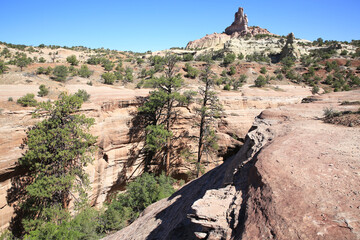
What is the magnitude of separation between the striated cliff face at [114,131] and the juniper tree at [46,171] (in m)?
0.50

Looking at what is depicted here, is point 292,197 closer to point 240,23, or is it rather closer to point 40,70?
point 40,70

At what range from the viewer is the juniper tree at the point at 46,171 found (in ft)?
28.0

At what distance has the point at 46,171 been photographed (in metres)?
8.91

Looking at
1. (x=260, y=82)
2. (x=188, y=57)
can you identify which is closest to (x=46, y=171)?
(x=260, y=82)

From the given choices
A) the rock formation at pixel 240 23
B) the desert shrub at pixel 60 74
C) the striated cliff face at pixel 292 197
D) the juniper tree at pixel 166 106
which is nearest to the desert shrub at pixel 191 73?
the juniper tree at pixel 166 106

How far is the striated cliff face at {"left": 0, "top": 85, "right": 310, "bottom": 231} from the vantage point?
8.57 meters

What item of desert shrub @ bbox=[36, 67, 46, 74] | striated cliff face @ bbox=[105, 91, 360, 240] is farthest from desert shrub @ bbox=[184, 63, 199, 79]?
striated cliff face @ bbox=[105, 91, 360, 240]

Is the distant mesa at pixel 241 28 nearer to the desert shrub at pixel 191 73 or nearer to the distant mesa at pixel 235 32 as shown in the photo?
the distant mesa at pixel 235 32

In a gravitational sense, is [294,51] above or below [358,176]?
above

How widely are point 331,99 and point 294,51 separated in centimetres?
3958

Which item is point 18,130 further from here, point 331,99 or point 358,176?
point 331,99

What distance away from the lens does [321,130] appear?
21.3 ft

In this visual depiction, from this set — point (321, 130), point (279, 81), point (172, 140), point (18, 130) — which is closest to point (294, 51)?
point (279, 81)

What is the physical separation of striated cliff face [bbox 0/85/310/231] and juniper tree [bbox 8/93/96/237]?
0.50 meters
